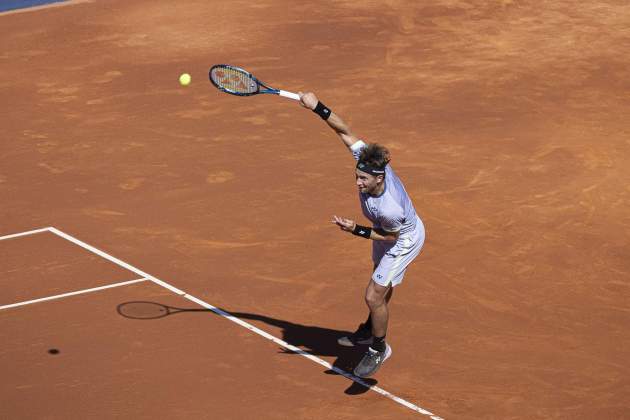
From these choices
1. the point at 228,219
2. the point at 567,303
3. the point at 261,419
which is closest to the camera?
the point at 261,419

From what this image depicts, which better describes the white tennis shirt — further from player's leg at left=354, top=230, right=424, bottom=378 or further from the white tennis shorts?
player's leg at left=354, top=230, right=424, bottom=378

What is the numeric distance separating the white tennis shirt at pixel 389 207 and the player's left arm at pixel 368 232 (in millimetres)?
45

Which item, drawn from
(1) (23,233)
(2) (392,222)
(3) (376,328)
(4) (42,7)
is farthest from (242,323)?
(4) (42,7)

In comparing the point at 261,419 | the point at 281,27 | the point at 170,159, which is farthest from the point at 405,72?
the point at 261,419

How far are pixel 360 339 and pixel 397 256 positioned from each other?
1.32 metres

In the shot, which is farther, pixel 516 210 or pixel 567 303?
pixel 516 210

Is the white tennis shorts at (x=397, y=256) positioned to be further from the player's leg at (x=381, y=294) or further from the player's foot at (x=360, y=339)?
the player's foot at (x=360, y=339)

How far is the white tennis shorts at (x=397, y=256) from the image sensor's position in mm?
10422

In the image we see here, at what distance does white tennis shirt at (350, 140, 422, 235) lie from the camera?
10.2m

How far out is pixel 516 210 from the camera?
14.6 m

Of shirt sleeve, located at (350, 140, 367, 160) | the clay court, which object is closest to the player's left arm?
shirt sleeve, located at (350, 140, 367, 160)

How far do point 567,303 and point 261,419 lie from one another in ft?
13.2

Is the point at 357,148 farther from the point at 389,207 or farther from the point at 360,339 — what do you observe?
the point at 360,339

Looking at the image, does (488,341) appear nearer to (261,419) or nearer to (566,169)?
(261,419)
